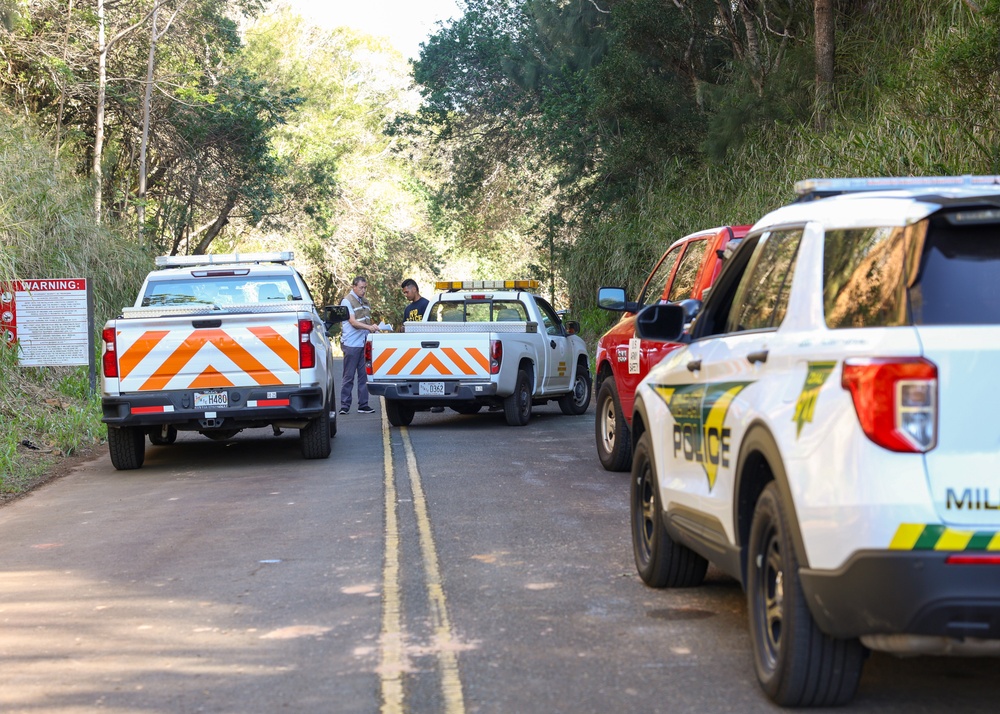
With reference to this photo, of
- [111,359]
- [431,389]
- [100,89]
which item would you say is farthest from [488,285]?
[100,89]

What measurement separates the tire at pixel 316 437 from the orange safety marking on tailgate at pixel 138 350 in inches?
67.8

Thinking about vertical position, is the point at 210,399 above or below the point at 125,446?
above

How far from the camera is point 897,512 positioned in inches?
152

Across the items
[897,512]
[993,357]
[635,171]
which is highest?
[635,171]

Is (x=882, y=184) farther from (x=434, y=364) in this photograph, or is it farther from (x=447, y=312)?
(x=447, y=312)

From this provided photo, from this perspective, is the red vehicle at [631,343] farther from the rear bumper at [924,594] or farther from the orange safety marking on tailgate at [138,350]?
the rear bumper at [924,594]

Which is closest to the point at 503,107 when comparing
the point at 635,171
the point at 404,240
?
the point at 635,171

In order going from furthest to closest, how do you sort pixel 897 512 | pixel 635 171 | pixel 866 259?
pixel 635 171 → pixel 866 259 → pixel 897 512

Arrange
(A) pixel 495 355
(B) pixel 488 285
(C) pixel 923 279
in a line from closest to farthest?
(C) pixel 923 279, (A) pixel 495 355, (B) pixel 488 285

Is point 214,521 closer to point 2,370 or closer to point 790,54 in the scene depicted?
point 2,370

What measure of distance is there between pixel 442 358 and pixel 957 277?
457 inches

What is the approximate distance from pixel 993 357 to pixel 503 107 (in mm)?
30632

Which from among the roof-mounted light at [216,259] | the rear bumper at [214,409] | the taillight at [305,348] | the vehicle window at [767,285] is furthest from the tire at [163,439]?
the vehicle window at [767,285]

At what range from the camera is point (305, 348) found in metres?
12.2
